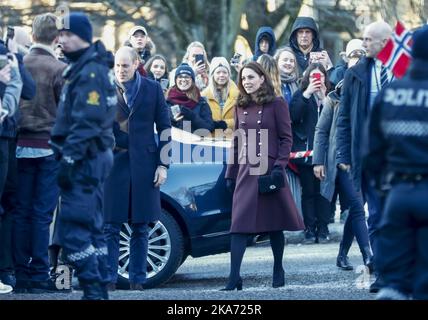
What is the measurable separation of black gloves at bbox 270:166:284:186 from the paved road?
0.94 m

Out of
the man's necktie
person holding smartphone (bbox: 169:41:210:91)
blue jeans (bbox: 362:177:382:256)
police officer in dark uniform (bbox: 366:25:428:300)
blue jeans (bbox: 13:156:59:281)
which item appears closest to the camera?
police officer in dark uniform (bbox: 366:25:428:300)

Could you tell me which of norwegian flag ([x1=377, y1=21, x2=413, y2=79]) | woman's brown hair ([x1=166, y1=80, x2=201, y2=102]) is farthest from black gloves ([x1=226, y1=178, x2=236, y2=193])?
woman's brown hair ([x1=166, y1=80, x2=201, y2=102])

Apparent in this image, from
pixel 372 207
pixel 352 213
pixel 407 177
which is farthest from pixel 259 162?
pixel 407 177

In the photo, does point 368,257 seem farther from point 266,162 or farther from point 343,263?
point 266,162

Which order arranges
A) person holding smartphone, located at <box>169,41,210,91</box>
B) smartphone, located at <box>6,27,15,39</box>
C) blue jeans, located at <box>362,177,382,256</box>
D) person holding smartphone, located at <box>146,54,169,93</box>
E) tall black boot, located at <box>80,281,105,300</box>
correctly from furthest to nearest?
person holding smartphone, located at <box>169,41,210,91</box> → person holding smartphone, located at <box>146,54,169,93</box> → smartphone, located at <box>6,27,15,39</box> → blue jeans, located at <box>362,177,382,256</box> → tall black boot, located at <box>80,281,105,300</box>

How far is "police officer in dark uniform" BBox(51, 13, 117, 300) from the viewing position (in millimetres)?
9383

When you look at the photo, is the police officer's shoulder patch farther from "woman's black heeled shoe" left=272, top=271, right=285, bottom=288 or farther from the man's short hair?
"woman's black heeled shoe" left=272, top=271, right=285, bottom=288

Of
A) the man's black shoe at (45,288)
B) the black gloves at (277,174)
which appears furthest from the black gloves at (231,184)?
the man's black shoe at (45,288)

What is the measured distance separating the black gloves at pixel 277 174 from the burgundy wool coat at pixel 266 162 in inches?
1.6

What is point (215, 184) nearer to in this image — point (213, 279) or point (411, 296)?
point (213, 279)

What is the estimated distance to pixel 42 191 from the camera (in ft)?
37.1

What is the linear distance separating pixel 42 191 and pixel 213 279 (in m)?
2.57

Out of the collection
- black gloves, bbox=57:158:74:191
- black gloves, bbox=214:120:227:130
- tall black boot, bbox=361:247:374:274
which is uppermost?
black gloves, bbox=214:120:227:130

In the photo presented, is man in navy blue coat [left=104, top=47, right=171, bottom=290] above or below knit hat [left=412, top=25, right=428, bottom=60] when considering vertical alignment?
below
